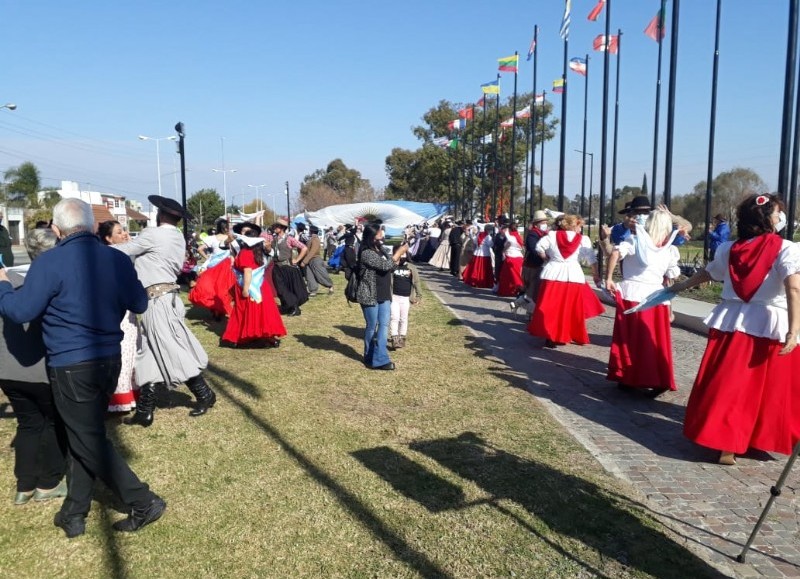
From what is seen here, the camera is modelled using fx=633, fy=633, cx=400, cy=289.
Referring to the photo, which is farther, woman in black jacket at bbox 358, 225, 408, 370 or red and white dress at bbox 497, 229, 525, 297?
red and white dress at bbox 497, 229, 525, 297

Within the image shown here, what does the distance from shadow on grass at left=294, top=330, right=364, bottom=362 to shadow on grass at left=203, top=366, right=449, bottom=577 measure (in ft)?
9.59

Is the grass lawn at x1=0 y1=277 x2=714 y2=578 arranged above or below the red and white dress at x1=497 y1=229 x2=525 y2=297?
below

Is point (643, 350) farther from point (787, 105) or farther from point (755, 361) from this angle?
point (787, 105)

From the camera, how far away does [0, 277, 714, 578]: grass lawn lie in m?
3.35

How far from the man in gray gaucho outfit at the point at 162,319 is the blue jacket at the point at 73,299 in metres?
1.89

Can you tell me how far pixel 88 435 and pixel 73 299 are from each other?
75 cm

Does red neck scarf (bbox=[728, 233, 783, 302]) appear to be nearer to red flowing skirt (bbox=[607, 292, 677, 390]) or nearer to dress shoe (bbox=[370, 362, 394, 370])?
red flowing skirt (bbox=[607, 292, 677, 390])

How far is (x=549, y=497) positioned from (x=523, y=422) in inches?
61.1

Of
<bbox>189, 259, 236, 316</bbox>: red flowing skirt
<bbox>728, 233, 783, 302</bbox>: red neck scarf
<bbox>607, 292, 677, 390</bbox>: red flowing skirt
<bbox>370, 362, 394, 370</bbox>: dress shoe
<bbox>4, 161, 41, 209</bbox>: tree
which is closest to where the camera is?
<bbox>728, 233, 783, 302</bbox>: red neck scarf

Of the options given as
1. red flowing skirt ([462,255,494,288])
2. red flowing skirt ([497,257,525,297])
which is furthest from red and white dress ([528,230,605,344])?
red flowing skirt ([462,255,494,288])

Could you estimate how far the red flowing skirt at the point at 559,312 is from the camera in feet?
28.7

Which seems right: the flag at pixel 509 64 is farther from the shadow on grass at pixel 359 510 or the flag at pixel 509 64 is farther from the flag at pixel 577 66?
the shadow on grass at pixel 359 510

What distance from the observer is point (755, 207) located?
4.50m

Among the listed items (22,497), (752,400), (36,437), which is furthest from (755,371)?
(22,497)
